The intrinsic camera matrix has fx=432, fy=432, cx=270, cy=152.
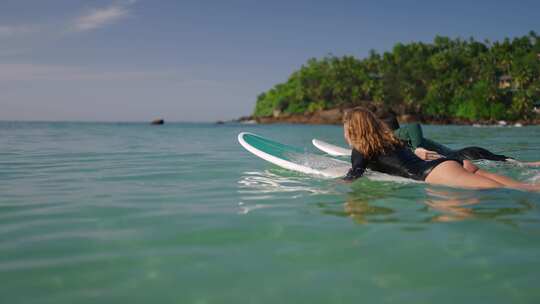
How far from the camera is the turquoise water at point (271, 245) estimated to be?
97.1 inches

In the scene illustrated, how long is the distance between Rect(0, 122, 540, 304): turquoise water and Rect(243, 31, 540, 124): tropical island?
→ 6426cm

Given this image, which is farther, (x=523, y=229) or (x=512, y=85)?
(x=512, y=85)

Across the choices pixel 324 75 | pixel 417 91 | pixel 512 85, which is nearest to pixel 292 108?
pixel 324 75

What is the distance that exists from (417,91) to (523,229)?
80.8 metres

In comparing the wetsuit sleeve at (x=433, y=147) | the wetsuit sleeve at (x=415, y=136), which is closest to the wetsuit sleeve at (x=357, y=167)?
the wetsuit sleeve at (x=415, y=136)

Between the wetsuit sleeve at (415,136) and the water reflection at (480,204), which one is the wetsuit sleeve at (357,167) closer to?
the water reflection at (480,204)

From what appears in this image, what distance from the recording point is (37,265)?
9.27 feet

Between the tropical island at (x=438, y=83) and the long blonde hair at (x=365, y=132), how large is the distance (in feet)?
208

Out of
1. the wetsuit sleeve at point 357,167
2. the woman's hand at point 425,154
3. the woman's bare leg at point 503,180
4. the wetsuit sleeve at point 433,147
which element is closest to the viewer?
the woman's bare leg at point 503,180

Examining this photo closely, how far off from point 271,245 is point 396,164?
2.91m

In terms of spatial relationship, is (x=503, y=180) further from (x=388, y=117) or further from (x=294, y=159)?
(x=294, y=159)

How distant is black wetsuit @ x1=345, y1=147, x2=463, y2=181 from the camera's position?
17.4 feet

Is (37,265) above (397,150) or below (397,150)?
below

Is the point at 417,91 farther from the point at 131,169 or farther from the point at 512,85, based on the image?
the point at 131,169
